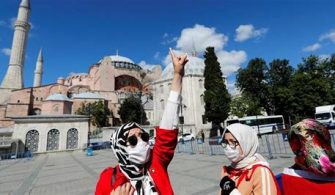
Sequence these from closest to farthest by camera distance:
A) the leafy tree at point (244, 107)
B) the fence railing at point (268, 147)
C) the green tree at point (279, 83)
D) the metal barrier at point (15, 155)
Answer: the fence railing at point (268, 147) → the metal barrier at point (15, 155) → the leafy tree at point (244, 107) → the green tree at point (279, 83)

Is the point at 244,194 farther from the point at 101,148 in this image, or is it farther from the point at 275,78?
the point at 275,78

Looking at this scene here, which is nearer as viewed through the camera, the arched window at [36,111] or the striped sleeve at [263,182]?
the striped sleeve at [263,182]

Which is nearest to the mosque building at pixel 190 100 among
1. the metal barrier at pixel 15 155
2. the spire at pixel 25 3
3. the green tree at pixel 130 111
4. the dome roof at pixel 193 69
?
the dome roof at pixel 193 69

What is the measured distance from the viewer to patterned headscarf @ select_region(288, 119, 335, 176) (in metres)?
1.72

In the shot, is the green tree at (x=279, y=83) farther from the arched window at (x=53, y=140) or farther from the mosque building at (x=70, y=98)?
the arched window at (x=53, y=140)

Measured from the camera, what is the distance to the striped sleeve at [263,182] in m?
1.87

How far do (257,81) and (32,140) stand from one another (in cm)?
3266

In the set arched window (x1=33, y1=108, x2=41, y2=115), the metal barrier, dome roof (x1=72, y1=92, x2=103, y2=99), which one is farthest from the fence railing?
arched window (x1=33, y1=108, x2=41, y2=115)

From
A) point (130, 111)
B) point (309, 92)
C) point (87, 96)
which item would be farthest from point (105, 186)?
point (87, 96)

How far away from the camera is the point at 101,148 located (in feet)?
100

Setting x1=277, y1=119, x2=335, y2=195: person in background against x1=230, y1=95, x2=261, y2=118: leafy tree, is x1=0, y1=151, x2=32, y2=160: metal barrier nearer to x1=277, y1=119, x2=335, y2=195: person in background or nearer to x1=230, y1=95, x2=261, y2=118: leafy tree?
x1=230, y1=95, x2=261, y2=118: leafy tree

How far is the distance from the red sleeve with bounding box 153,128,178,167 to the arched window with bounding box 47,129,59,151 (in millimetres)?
26750

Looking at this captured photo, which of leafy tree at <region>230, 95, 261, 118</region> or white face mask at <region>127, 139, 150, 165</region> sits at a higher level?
leafy tree at <region>230, 95, 261, 118</region>

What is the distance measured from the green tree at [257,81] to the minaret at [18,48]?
133 feet
